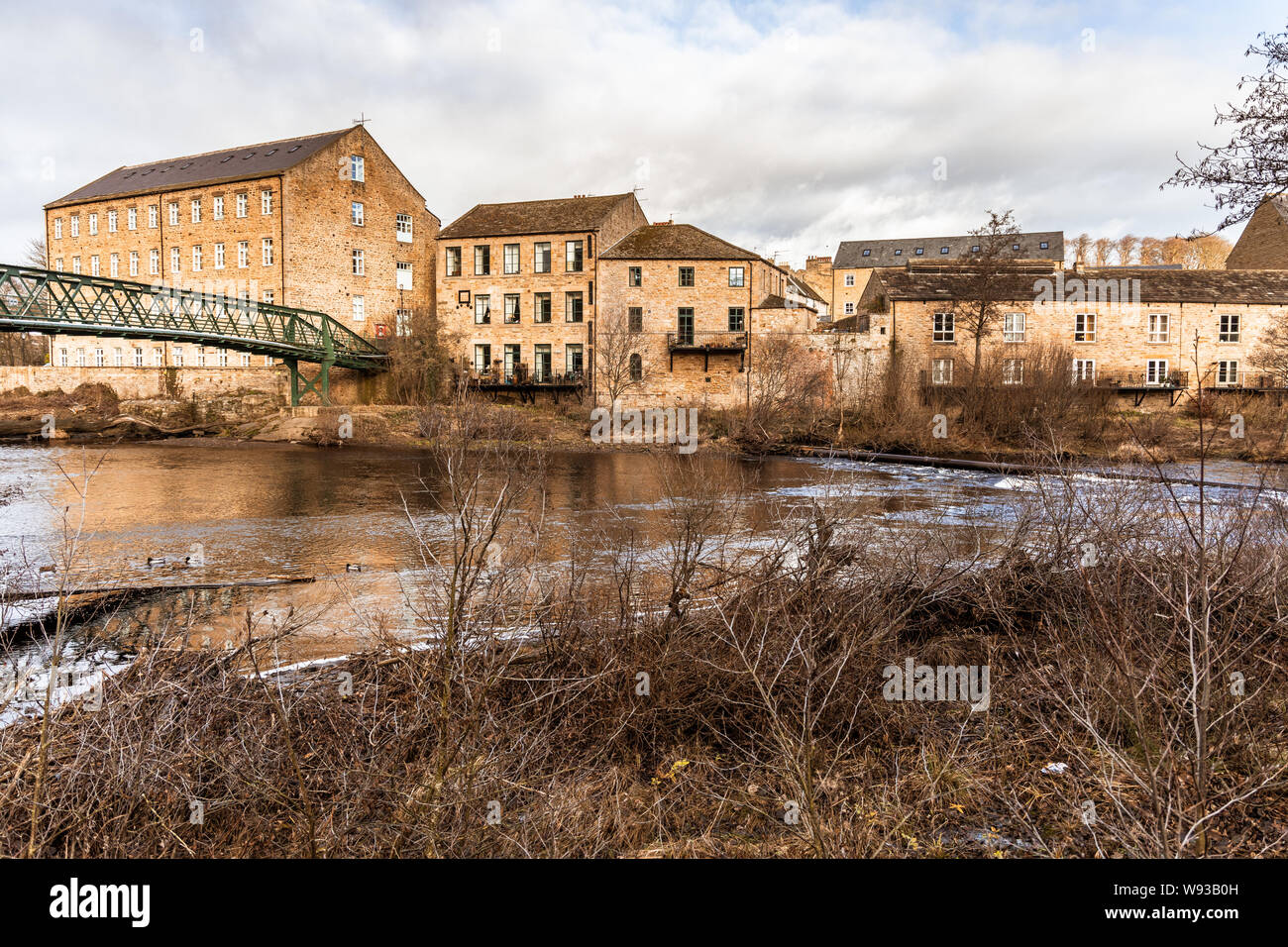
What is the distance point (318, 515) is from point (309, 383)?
25.1m

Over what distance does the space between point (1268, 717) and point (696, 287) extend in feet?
119

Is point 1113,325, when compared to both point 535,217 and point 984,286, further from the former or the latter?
point 535,217

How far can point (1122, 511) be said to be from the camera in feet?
28.3

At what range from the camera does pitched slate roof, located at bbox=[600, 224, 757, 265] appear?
39.9 metres

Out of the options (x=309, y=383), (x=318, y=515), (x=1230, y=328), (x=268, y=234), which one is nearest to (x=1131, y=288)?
(x=1230, y=328)

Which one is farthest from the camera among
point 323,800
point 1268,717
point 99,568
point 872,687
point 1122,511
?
point 99,568

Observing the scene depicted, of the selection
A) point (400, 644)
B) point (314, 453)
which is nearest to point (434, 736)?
point (400, 644)

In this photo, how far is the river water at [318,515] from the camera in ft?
32.3

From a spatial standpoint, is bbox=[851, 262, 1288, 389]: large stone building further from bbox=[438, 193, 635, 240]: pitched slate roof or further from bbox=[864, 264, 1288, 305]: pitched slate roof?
bbox=[438, 193, 635, 240]: pitched slate roof

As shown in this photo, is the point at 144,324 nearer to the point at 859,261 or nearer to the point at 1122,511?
the point at 1122,511

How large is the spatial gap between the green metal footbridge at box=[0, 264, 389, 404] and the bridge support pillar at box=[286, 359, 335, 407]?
0.15 feet

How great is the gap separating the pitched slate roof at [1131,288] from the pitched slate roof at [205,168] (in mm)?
30681

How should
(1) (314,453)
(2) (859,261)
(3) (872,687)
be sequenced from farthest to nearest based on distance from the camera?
(2) (859,261) < (1) (314,453) < (3) (872,687)
